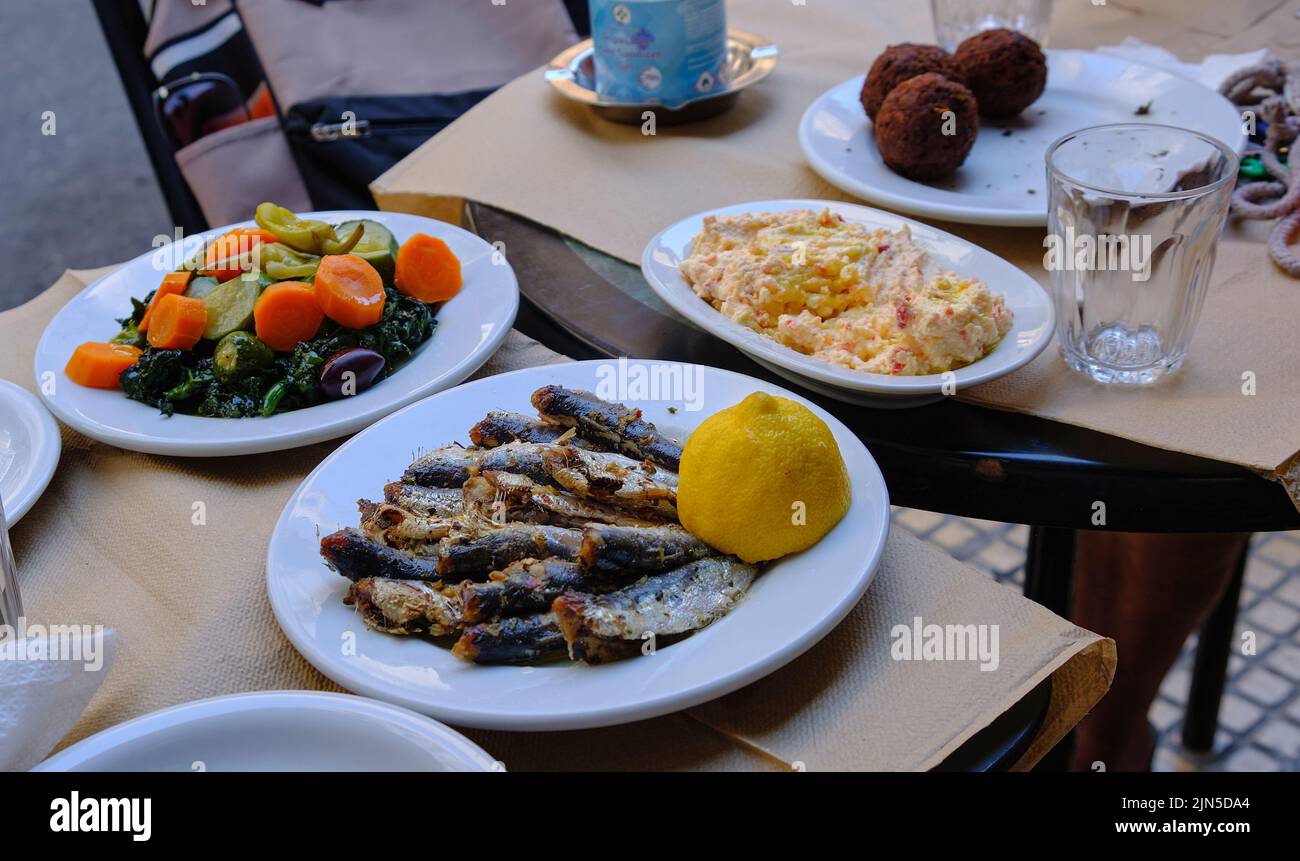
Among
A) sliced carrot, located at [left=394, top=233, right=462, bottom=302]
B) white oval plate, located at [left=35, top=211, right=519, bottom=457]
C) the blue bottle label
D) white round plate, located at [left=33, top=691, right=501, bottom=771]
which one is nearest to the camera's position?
white round plate, located at [left=33, top=691, right=501, bottom=771]

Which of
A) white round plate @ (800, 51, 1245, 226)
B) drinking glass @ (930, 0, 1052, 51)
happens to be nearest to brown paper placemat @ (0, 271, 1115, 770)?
white round plate @ (800, 51, 1245, 226)

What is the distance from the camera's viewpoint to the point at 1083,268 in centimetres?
125

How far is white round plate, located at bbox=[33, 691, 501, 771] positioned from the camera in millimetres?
807

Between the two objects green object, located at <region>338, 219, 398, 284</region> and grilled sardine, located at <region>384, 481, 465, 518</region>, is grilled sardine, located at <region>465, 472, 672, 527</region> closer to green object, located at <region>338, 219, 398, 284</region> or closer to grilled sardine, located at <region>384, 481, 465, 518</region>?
grilled sardine, located at <region>384, 481, 465, 518</region>

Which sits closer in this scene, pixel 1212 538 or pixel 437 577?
pixel 437 577

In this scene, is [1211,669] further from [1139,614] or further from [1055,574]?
[1055,574]

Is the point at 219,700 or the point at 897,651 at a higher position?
the point at 219,700

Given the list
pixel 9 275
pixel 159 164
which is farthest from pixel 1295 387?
pixel 9 275

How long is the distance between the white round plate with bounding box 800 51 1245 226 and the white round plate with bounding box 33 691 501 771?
3.37ft

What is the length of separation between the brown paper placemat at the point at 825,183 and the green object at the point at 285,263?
1.18ft

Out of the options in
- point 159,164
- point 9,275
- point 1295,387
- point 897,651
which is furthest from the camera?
point 9,275

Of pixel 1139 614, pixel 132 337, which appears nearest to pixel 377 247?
pixel 132 337

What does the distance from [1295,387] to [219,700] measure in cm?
109

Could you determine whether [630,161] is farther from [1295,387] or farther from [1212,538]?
[1212,538]
